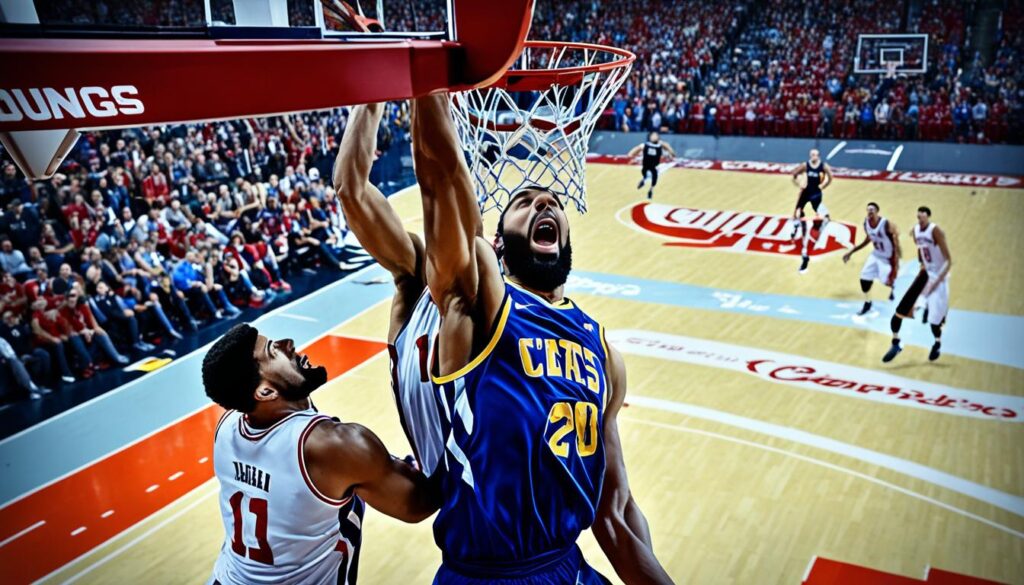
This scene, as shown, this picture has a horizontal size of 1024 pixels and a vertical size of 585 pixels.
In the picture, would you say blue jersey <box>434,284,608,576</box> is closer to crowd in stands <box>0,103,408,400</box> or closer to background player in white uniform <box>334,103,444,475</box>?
background player in white uniform <box>334,103,444,475</box>

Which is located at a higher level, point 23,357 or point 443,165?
point 443,165

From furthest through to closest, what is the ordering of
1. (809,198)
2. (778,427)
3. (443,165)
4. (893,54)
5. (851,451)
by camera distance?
1. (893,54)
2. (809,198)
3. (778,427)
4. (851,451)
5. (443,165)

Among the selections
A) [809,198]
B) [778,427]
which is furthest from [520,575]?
[809,198]

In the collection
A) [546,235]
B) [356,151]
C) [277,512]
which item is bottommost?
[277,512]

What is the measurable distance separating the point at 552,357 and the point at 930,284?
23.4 ft

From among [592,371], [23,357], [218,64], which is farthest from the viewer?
[23,357]

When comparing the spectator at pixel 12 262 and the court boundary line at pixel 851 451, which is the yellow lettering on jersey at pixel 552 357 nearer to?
the court boundary line at pixel 851 451

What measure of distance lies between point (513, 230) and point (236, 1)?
134 centimetres

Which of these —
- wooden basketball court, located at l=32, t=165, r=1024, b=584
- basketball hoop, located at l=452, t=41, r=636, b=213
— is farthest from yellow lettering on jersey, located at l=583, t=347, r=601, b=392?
wooden basketball court, located at l=32, t=165, r=1024, b=584

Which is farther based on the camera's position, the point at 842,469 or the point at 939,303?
the point at 939,303

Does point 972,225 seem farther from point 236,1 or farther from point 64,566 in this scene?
point 236,1

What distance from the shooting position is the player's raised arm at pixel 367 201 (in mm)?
2729

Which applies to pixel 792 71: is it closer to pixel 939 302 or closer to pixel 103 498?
pixel 939 302

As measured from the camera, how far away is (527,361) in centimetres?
265
